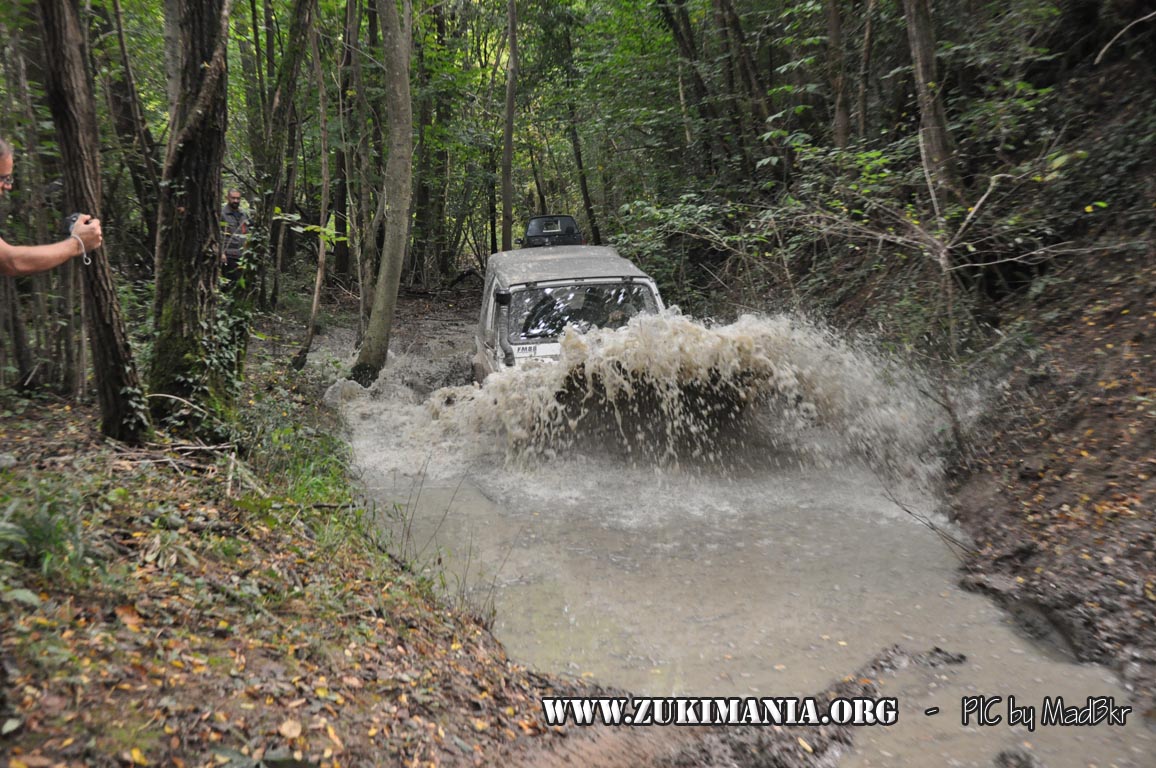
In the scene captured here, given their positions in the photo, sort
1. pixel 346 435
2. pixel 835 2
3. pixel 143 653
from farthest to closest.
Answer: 1. pixel 835 2
2. pixel 346 435
3. pixel 143 653

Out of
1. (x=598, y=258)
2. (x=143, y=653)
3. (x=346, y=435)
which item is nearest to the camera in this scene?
(x=143, y=653)

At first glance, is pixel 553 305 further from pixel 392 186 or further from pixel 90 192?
pixel 90 192

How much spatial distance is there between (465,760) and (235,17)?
12338 mm

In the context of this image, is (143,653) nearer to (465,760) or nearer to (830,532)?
(465,760)

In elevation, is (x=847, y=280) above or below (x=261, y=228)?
below

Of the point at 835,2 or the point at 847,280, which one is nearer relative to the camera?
the point at 847,280

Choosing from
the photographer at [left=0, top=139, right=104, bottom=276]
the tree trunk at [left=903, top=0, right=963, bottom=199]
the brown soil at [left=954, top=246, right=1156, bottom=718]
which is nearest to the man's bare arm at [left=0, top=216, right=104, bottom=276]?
the photographer at [left=0, top=139, right=104, bottom=276]

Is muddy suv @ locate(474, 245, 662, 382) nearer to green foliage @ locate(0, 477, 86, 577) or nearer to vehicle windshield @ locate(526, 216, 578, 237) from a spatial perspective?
green foliage @ locate(0, 477, 86, 577)

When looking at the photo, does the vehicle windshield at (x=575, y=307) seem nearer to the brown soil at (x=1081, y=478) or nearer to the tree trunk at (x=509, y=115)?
the brown soil at (x=1081, y=478)

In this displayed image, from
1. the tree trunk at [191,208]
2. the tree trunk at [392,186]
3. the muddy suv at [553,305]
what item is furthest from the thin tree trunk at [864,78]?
the tree trunk at [191,208]

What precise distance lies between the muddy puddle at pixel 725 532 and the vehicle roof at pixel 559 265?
1.27m

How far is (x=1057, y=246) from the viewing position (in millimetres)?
7266

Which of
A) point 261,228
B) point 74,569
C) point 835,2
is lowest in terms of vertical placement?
point 74,569

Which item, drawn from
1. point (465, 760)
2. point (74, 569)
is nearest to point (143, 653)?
point (74, 569)
